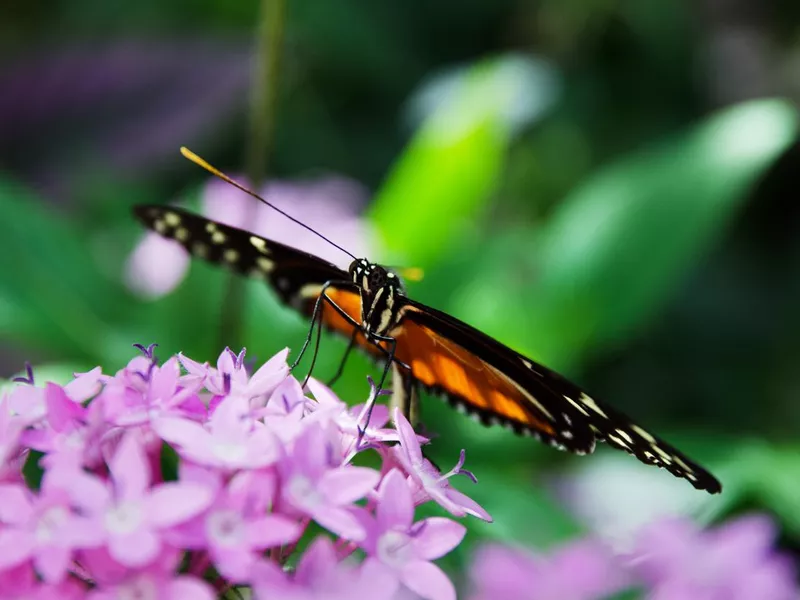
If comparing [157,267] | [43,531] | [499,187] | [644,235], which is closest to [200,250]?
[43,531]

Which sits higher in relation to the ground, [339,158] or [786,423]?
[339,158]

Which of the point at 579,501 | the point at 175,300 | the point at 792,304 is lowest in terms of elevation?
the point at 579,501

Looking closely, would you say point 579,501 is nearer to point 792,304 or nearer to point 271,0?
point 271,0

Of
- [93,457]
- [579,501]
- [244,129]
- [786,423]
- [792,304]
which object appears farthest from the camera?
[244,129]

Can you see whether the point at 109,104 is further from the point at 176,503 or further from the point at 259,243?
the point at 176,503

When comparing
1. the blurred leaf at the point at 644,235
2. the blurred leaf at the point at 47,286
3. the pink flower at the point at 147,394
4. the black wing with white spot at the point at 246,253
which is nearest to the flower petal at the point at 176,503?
the pink flower at the point at 147,394

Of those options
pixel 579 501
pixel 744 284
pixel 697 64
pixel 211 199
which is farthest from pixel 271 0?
pixel 697 64

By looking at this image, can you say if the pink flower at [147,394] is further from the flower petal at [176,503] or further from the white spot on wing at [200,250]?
the white spot on wing at [200,250]
